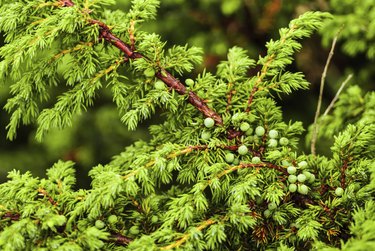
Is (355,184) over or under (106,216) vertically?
under

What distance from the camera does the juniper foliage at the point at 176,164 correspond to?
49.8 inches

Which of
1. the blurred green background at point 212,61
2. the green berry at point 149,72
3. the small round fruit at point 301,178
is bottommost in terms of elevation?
the small round fruit at point 301,178

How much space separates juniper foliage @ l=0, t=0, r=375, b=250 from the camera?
4.15ft

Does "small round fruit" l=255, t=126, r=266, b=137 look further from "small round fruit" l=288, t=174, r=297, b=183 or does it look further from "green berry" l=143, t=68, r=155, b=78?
"green berry" l=143, t=68, r=155, b=78

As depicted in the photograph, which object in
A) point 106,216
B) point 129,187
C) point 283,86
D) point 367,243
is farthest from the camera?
point 283,86

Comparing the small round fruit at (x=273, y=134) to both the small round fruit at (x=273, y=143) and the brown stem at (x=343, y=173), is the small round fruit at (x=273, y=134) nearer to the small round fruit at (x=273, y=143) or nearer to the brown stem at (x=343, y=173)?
the small round fruit at (x=273, y=143)

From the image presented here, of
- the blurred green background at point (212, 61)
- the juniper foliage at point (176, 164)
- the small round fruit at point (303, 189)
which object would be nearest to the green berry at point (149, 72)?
the juniper foliage at point (176, 164)

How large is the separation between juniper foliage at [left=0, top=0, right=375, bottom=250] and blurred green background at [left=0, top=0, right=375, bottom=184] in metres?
1.17

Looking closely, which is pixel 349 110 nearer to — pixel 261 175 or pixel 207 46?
pixel 261 175

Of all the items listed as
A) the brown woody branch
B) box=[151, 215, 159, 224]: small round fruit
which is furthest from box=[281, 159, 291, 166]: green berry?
box=[151, 215, 159, 224]: small round fruit

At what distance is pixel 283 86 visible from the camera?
1455 mm

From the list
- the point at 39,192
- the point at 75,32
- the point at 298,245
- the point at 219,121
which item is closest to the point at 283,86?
the point at 219,121

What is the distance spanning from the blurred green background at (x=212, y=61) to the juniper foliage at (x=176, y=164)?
3.85 ft

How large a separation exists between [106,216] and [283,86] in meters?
0.66
